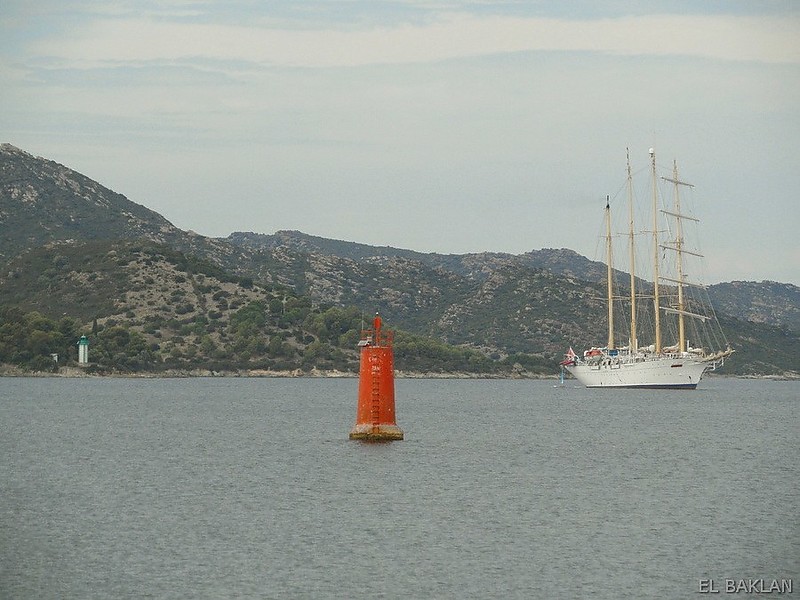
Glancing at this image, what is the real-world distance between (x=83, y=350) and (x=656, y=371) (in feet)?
243

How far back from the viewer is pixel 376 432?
54250mm

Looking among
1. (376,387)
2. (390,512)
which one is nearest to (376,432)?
(376,387)

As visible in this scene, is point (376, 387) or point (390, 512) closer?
point (390, 512)

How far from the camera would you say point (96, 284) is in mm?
198375

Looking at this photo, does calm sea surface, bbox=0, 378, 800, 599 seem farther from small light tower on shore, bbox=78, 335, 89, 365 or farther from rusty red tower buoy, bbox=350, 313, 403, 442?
small light tower on shore, bbox=78, 335, 89, 365

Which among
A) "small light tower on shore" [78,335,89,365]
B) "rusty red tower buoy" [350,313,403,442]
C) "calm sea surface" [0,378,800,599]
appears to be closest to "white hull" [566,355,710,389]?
"small light tower on shore" [78,335,89,365]

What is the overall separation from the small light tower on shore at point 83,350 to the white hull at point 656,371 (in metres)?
68.3

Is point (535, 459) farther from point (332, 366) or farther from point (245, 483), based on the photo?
point (332, 366)

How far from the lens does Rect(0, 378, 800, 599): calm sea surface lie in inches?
1134

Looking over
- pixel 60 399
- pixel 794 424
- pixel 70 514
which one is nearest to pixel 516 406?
pixel 794 424

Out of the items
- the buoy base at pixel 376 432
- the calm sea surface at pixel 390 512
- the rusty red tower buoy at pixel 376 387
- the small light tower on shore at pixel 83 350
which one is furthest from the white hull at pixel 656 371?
the rusty red tower buoy at pixel 376 387

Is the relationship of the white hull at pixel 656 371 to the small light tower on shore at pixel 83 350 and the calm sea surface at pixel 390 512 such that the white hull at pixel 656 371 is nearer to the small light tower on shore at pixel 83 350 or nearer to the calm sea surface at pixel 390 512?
the small light tower on shore at pixel 83 350

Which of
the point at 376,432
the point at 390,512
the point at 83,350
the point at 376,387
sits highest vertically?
the point at 83,350

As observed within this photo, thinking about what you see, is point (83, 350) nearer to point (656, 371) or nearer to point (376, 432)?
point (656, 371)
